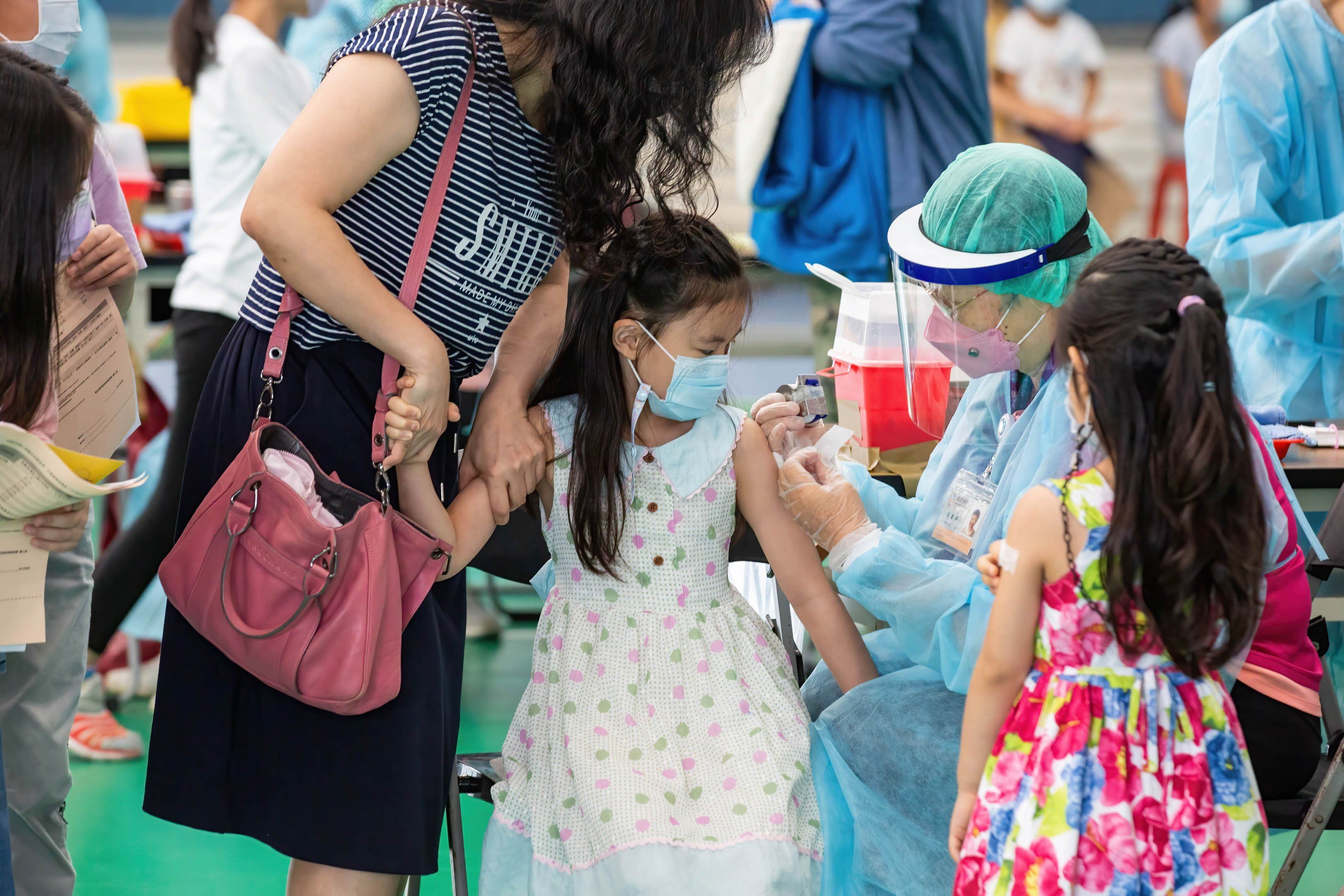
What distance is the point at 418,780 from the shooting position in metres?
1.46

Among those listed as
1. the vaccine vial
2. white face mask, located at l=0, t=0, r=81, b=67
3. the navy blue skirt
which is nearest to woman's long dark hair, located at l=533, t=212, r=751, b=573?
the vaccine vial

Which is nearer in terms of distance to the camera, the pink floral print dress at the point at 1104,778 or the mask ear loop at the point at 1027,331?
the pink floral print dress at the point at 1104,778

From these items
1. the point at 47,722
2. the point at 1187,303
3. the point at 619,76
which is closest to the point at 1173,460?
the point at 1187,303

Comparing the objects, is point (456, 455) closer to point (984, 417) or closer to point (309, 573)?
point (309, 573)

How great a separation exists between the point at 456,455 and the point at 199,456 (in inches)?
12.3

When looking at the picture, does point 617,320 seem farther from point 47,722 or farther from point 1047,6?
point 1047,6

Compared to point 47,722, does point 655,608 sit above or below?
above

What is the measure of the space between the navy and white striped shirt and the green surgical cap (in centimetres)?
55

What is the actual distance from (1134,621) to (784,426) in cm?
62

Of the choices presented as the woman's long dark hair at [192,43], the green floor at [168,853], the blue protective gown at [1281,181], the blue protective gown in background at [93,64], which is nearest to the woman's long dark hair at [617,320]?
the green floor at [168,853]

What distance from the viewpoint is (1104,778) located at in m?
1.30

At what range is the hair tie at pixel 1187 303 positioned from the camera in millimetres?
1268

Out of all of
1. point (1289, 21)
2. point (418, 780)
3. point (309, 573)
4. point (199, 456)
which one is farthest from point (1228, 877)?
point (1289, 21)

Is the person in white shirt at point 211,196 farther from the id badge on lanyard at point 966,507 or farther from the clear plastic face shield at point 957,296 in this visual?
the id badge on lanyard at point 966,507
